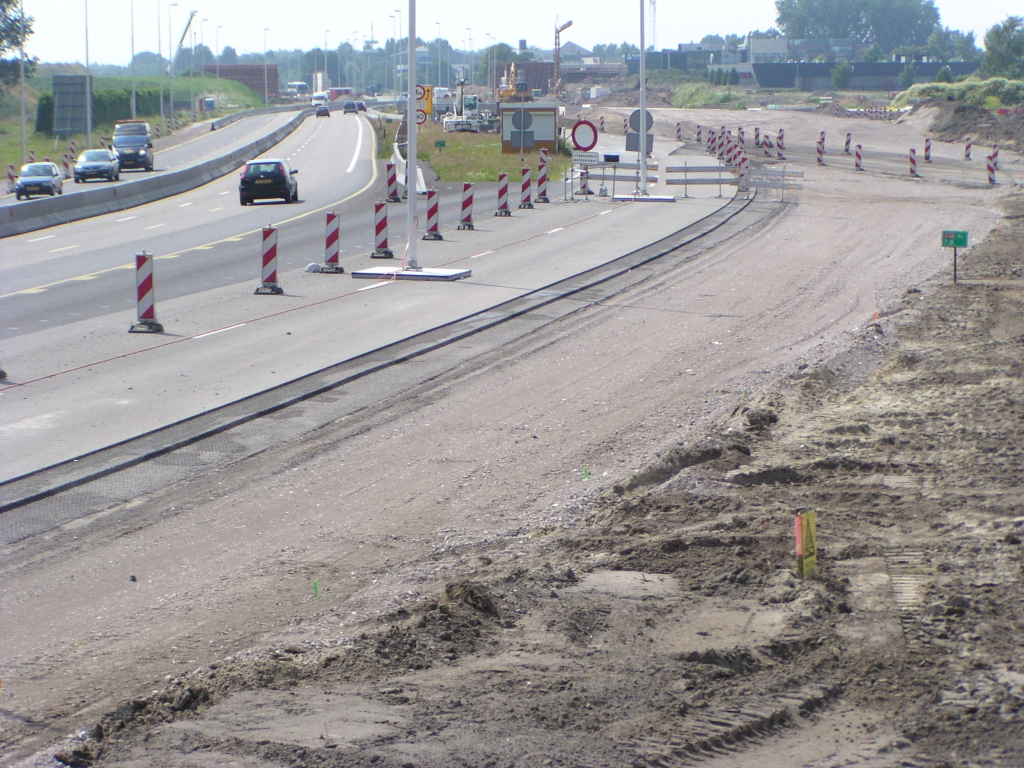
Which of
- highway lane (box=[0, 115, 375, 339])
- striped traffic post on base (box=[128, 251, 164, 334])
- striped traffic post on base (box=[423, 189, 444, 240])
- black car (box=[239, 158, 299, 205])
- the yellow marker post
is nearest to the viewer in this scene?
the yellow marker post

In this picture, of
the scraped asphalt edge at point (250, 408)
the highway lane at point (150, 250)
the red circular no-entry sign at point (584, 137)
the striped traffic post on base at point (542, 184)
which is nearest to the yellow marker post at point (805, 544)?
the scraped asphalt edge at point (250, 408)

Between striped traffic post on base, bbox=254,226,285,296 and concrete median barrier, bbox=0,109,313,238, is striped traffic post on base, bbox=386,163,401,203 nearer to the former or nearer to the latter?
concrete median barrier, bbox=0,109,313,238

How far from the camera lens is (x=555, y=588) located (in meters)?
6.41

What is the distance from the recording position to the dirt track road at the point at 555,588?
4727 millimetres

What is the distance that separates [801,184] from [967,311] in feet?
86.7

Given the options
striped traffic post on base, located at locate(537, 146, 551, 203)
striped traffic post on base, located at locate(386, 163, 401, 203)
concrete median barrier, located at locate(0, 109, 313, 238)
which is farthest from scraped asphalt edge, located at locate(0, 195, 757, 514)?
striped traffic post on base, located at locate(386, 163, 401, 203)

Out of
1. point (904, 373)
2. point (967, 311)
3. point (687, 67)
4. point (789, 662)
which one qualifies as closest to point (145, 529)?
point (789, 662)

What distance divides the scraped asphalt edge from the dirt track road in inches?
39.0

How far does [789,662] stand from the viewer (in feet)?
17.7

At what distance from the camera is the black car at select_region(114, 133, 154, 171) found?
181 feet

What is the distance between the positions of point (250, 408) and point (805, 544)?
6608mm

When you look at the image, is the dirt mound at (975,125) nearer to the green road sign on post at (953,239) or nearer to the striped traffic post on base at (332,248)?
the green road sign on post at (953,239)

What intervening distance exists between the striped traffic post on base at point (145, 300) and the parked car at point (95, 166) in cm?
3728

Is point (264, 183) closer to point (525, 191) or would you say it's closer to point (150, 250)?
point (525, 191)
